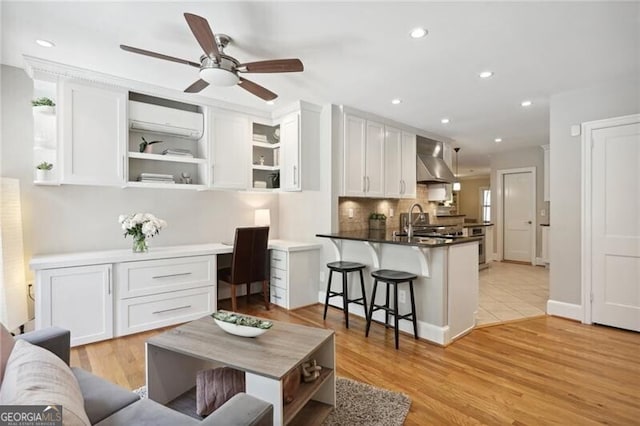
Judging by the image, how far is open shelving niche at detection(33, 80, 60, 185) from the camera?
2982 millimetres

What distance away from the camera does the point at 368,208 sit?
495 centimetres

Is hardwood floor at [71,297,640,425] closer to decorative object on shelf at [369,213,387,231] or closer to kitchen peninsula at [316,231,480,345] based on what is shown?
kitchen peninsula at [316,231,480,345]

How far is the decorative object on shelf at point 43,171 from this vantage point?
2.93 meters

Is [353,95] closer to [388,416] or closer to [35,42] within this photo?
[35,42]

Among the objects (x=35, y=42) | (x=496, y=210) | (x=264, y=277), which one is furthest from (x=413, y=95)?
(x=496, y=210)

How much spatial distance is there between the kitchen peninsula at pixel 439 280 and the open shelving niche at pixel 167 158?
87.3 inches

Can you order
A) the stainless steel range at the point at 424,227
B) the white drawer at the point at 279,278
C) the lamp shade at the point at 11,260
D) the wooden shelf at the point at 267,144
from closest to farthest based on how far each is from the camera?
the lamp shade at the point at 11,260
the white drawer at the point at 279,278
the wooden shelf at the point at 267,144
the stainless steel range at the point at 424,227

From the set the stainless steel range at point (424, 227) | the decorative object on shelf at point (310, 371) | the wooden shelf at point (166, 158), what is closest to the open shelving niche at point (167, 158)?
the wooden shelf at point (166, 158)

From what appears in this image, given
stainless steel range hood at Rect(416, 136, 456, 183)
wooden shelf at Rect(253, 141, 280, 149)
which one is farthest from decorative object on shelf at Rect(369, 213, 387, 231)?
wooden shelf at Rect(253, 141, 280, 149)

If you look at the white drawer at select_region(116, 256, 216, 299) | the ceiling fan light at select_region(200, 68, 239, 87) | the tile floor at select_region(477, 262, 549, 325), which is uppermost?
the ceiling fan light at select_region(200, 68, 239, 87)

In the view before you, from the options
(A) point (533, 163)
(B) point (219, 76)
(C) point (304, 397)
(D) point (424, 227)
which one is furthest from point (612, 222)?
(A) point (533, 163)

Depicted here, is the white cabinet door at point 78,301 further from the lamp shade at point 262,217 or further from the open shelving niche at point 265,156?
the open shelving niche at point 265,156

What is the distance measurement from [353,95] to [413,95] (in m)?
0.72

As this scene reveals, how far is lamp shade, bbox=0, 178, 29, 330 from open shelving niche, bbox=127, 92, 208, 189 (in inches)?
36.8
